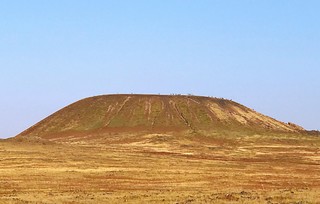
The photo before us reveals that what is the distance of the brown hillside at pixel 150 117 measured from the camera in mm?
103625

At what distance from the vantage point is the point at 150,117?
358 feet

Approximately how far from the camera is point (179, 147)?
251 feet

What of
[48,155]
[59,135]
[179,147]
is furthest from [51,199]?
[59,135]

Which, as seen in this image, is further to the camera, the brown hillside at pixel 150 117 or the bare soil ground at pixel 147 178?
the brown hillside at pixel 150 117

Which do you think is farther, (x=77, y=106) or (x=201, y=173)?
(x=77, y=106)

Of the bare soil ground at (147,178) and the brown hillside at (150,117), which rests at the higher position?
the brown hillside at (150,117)

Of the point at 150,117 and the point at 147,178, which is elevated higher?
the point at 150,117

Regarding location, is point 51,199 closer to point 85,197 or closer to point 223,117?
point 85,197

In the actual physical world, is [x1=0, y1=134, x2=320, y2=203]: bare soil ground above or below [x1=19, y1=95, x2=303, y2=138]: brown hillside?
below

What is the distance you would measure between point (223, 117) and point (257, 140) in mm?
25749

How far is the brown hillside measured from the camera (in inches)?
4080

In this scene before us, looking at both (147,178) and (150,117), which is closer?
(147,178)

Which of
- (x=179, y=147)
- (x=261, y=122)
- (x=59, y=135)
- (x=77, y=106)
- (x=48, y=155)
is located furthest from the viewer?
(x=77, y=106)

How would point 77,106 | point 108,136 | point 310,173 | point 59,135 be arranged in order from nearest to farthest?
point 310,173, point 108,136, point 59,135, point 77,106
